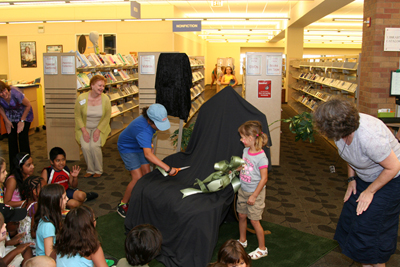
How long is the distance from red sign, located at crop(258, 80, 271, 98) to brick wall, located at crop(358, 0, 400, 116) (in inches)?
63.1

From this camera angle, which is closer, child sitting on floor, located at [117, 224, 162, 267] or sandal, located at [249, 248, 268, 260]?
child sitting on floor, located at [117, 224, 162, 267]

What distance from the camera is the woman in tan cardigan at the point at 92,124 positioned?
5262 millimetres

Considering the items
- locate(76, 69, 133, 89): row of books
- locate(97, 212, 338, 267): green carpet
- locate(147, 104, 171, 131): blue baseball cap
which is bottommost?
locate(97, 212, 338, 267): green carpet

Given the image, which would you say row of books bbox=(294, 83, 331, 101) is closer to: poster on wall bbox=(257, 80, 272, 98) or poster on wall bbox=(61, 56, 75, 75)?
poster on wall bbox=(257, 80, 272, 98)

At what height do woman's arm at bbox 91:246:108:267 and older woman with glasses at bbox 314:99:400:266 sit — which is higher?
older woman with glasses at bbox 314:99:400:266

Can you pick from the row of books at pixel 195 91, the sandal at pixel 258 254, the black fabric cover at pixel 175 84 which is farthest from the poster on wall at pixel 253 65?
the row of books at pixel 195 91

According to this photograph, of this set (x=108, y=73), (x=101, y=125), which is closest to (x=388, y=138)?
(x=101, y=125)

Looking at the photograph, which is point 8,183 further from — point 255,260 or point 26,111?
point 255,260

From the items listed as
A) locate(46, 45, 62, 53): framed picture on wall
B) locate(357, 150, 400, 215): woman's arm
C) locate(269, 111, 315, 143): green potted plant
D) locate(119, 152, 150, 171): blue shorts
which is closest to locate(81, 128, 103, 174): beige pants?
locate(119, 152, 150, 171): blue shorts

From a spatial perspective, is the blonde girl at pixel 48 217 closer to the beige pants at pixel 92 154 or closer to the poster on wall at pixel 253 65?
the beige pants at pixel 92 154

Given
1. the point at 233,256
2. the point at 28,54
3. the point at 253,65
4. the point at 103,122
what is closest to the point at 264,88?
the point at 253,65

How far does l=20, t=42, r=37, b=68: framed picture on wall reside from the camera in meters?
14.3

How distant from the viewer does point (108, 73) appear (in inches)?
315

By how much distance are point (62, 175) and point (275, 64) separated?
12.1ft
